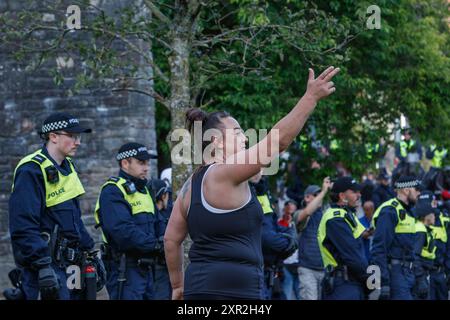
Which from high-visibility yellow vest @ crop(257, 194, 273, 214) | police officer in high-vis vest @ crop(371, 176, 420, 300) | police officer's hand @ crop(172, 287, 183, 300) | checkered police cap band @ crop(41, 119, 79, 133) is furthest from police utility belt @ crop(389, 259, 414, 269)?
police officer's hand @ crop(172, 287, 183, 300)

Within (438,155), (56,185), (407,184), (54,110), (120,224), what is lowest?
(120,224)

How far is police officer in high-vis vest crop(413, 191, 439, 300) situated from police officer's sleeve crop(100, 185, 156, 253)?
3.66m

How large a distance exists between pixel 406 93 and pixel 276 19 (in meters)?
3.75

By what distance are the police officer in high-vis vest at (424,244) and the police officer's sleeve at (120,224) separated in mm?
3663

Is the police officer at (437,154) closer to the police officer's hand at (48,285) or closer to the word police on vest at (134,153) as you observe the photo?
the word police on vest at (134,153)

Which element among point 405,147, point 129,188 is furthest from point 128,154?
point 405,147

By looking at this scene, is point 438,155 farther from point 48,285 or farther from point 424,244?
point 48,285

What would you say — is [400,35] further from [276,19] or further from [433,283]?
[433,283]

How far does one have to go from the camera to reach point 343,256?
10.1m

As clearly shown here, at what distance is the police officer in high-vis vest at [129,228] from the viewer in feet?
30.2

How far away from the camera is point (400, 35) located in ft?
56.2

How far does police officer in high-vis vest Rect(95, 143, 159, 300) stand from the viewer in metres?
9.21

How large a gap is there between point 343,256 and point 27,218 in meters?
3.78
